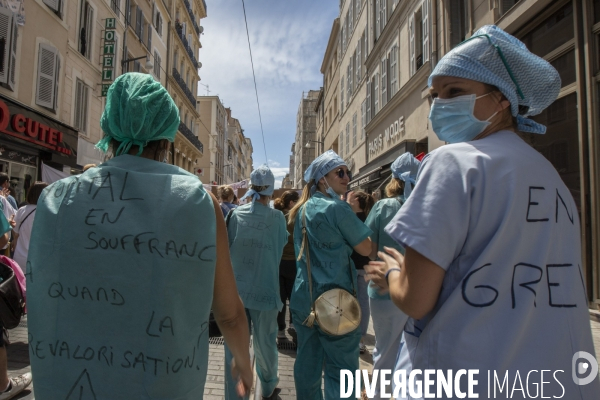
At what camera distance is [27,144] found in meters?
11.4

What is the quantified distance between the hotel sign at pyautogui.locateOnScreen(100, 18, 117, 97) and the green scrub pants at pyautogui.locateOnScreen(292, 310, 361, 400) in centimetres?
1593

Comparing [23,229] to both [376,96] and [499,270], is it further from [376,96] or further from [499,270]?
[376,96]

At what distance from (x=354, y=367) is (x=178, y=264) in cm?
186

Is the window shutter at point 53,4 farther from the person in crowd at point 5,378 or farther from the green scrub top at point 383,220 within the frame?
the green scrub top at point 383,220

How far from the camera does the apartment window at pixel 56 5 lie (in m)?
12.1

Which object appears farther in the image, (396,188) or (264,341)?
(396,188)

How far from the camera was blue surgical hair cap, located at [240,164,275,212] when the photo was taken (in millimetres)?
3760

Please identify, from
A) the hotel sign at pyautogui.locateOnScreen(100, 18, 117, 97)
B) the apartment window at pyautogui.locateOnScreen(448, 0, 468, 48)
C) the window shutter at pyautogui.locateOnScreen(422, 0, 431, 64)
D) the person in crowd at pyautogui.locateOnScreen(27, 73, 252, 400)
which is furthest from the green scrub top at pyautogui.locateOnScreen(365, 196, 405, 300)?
the hotel sign at pyautogui.locateOnScreen(100, 18, 117, 97)

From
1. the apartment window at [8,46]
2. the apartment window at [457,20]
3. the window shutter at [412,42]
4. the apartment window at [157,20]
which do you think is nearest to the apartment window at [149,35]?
the apartment window at [157,20]

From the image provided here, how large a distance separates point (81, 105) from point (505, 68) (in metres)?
16.1

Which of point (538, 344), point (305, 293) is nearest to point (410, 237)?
point (538, 344)

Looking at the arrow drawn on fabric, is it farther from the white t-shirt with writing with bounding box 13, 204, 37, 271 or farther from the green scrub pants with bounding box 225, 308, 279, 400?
the white t-shirt with writing with bounding box 13, 204, 37, 271

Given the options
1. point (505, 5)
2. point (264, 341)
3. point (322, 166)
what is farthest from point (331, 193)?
point (505, 5)

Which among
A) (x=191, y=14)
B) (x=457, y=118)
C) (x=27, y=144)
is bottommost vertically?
(x=457, y=118)
